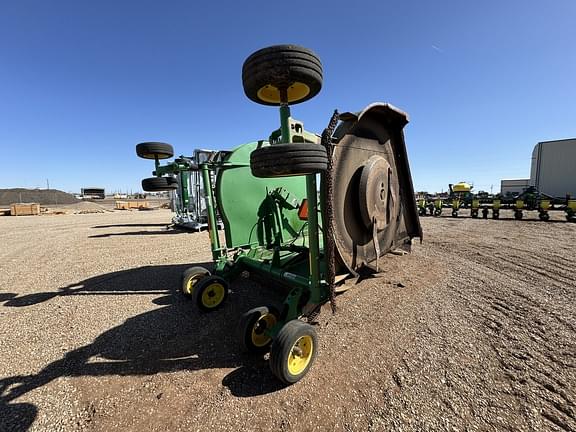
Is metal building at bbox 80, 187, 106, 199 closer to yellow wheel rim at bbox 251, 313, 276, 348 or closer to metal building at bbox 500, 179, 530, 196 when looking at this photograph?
yellow wheel rim at bbox 251, 313, 276, 348

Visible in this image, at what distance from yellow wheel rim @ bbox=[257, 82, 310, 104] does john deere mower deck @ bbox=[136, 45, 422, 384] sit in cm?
1

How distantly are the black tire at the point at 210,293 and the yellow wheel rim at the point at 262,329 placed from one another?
1.41 m

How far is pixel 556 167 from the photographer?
3067 cm

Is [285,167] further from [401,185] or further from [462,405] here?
[401,185]

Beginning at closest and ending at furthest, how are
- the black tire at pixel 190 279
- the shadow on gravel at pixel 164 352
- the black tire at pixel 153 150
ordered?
the shadow on gravel at pixel 164 352, the black tire at pixel 153 150, the black tire at pixel 190 279

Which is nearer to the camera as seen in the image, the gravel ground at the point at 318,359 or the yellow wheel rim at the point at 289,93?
the gravel ground at the point at 318,359

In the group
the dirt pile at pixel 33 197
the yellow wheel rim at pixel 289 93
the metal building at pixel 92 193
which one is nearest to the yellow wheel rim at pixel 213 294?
the yellow wheel rim at pixel 289 93

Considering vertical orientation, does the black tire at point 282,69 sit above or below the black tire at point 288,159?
above

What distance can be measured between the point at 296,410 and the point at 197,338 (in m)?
1.75

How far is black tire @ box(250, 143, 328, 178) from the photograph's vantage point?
7.13ft

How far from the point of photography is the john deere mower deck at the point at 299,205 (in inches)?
90.7

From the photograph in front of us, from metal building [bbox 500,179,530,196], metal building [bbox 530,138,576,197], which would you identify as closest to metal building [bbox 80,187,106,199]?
metal building [bbox 530,138,576,197]

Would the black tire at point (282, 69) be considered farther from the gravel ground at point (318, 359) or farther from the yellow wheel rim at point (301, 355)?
the gravel ground at point (318, 359)

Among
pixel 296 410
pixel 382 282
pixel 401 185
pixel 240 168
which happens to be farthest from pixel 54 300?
pixel 401 185
